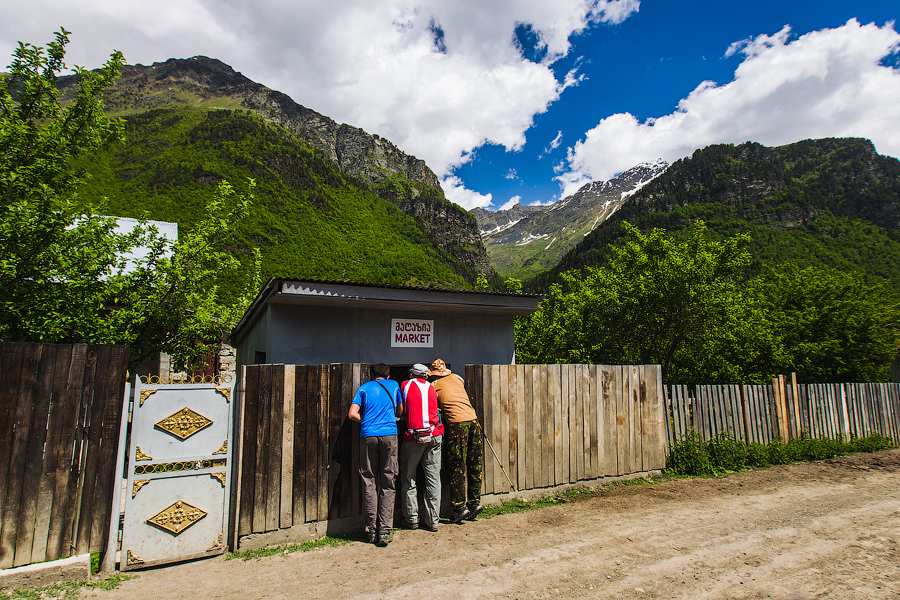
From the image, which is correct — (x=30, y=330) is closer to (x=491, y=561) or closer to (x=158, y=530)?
(x=158, y=530)

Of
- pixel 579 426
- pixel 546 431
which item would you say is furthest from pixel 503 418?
pixel 579 426

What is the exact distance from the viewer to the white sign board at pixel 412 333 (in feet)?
26.0

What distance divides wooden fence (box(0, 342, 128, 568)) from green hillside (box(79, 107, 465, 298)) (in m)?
51.0

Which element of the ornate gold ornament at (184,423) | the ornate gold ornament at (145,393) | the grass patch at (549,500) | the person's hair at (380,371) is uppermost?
the person's hair at (380,371)

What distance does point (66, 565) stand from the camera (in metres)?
3.43

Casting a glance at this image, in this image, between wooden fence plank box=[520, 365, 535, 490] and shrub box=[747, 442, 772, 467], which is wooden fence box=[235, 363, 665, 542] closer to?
wooden fence plank box=[520, 365, 535, 490]

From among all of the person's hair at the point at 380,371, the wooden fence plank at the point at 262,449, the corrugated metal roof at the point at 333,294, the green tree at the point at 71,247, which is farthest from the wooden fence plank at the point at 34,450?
the green tree at the point at 71,247

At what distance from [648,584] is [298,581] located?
9.99 ft

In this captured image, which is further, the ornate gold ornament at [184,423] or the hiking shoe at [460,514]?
the hiking shoe at [460,514]

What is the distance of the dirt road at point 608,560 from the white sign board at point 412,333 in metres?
3.58

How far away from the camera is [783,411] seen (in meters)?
9.32

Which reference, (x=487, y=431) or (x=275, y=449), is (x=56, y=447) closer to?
(x=275, y=449)

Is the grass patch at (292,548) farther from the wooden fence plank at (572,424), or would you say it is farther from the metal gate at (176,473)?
the wooden fence plank at (572,424)

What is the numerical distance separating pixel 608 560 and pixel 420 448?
7.23 feet
